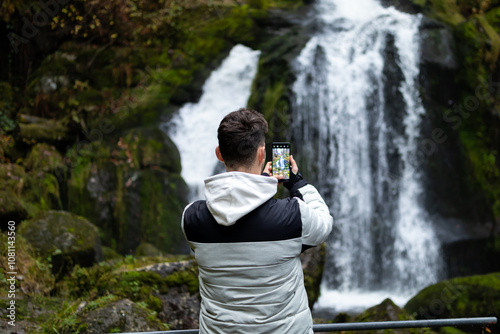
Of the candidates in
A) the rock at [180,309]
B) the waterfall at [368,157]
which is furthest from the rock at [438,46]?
the rock at [180,309]

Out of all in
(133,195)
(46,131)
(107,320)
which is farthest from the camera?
(46,131)

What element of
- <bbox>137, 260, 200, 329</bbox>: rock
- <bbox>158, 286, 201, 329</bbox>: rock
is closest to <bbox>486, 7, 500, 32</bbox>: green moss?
<bbox>137, 260, 200, 329</bbox>: rock

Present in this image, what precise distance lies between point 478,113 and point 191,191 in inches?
272

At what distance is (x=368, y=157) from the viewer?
10.3 metres

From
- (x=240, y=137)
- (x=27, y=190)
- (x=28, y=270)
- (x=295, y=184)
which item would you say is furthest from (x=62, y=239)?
(x=240, y=137)

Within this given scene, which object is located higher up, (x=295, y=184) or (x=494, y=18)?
(x=295, y=184)

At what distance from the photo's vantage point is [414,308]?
7.22 meters

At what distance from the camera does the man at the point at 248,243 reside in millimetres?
1626

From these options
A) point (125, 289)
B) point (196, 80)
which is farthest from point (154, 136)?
point (125, 289)

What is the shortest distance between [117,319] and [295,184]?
208 centimetres

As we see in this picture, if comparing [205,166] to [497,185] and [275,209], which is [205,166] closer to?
[497,185]

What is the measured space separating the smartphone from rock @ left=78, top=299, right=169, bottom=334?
1956 millimetres

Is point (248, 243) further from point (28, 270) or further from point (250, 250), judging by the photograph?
point (28, 270)

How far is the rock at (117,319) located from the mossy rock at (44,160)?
23.0 feet
